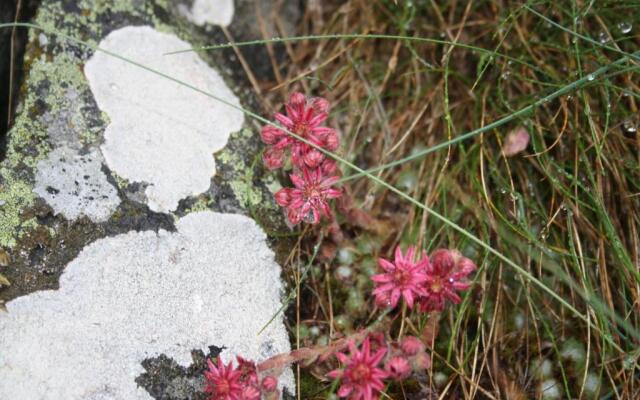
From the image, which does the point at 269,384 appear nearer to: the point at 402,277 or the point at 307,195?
the point at 402,277

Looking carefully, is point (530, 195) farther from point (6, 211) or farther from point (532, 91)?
point (6, 211)

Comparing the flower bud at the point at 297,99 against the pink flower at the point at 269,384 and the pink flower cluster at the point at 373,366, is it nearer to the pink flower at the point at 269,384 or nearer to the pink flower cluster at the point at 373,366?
the pink flower cluster at the point at 373,366

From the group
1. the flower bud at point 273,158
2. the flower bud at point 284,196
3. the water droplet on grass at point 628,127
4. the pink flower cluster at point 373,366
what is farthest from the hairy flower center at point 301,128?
the water droplet on grass at point 628,127

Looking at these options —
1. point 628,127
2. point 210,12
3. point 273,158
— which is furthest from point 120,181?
point 628,127

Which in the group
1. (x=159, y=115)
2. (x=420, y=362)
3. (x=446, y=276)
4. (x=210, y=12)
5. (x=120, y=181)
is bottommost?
(x=420, y=362)

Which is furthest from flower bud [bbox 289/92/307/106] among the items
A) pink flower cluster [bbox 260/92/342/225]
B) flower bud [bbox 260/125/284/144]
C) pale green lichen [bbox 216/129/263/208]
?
pale green lichen [bbox 216/129/263/208]

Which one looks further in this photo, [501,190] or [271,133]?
[501,190]

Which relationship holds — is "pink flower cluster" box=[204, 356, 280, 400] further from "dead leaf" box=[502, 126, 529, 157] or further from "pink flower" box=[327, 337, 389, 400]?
"dead leaf" box=[502, 126, 529, 157]
